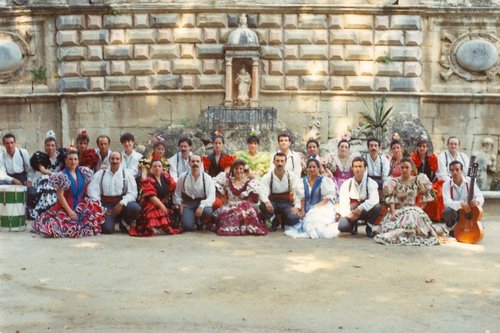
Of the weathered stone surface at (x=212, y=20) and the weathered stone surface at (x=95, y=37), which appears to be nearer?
the weathered stone surface at (x=212, y=20)

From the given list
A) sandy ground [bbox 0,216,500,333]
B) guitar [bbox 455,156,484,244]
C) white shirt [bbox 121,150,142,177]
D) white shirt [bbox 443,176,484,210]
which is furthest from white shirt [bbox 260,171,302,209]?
guitar [bbox 455,156,484,244]

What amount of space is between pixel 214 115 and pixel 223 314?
33.0 feet

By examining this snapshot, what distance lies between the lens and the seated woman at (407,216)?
9.04 metres

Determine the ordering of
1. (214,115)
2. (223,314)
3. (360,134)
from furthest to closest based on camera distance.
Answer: (360,134) < (214,115) < (223,314)

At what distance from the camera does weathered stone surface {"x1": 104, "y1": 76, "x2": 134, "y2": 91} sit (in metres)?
16.8

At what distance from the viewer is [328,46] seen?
16.8m

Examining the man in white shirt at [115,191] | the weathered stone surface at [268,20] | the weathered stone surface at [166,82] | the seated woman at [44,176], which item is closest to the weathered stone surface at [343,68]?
the weathered stone surface at [268,20]

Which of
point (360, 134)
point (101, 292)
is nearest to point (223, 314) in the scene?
point (101, 292)

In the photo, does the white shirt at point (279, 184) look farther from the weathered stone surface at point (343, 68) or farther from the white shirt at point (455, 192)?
the weathered stone surface at point (343, 68)

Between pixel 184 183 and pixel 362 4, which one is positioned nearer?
pixel 184 183

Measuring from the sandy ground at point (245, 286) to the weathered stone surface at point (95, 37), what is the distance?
8506 mm

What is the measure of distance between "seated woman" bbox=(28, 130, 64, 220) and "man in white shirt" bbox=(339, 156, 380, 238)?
4337 millimetres

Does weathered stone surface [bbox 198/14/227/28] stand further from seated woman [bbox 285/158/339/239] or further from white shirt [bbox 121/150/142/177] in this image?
seated woman [bbox 285/158/339/239]

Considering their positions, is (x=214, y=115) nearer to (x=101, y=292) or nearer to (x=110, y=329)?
(x=101, y=292)
